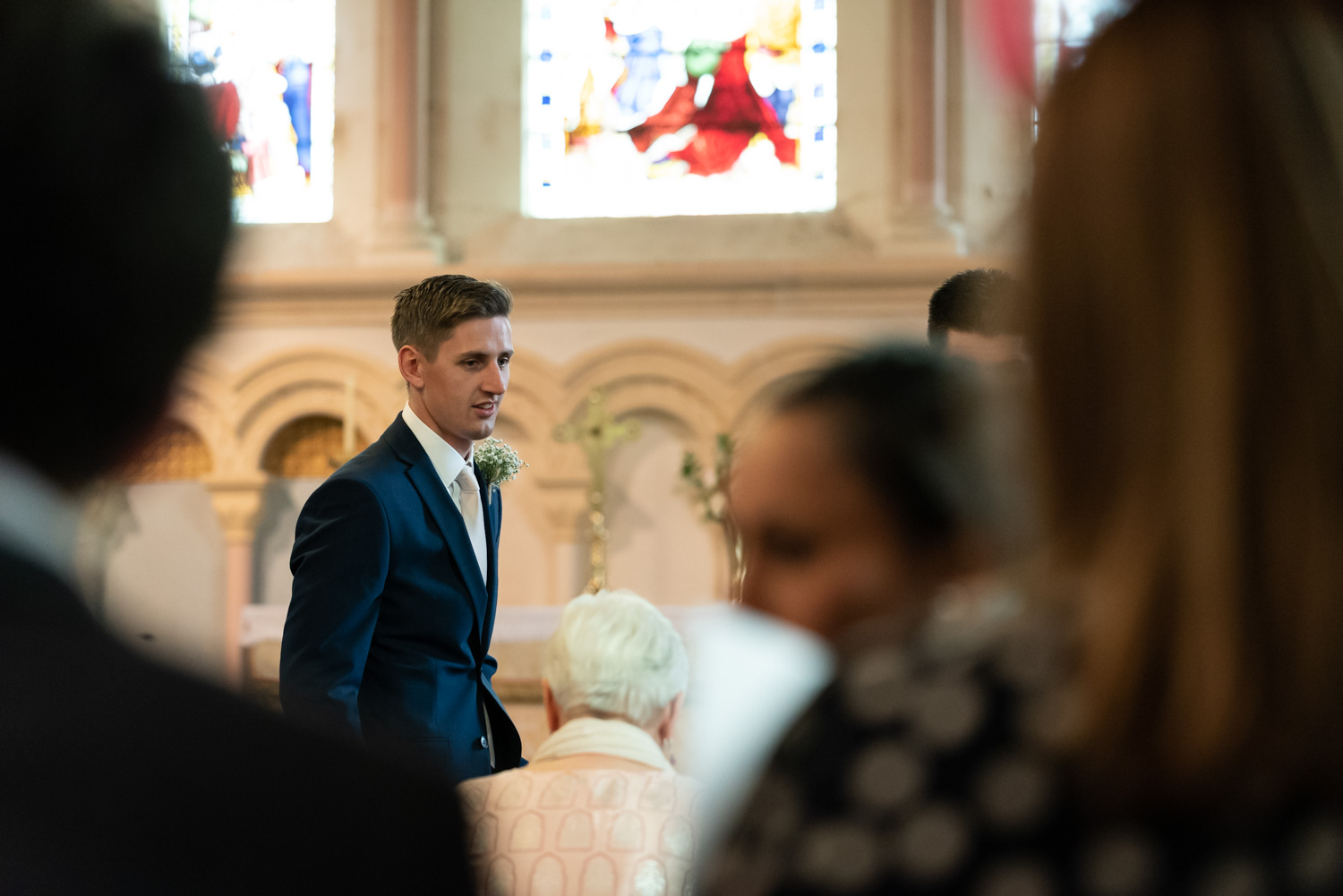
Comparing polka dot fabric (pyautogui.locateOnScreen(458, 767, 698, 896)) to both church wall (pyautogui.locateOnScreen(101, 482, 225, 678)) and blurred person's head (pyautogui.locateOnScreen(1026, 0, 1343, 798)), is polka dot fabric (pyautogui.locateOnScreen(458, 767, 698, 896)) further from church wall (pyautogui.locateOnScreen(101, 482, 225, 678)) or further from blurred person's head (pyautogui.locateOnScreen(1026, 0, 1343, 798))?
church wall (pyautogui.locateOnScreen(101, 482, 225, 678))

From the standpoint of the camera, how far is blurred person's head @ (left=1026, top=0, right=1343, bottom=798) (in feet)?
2.23

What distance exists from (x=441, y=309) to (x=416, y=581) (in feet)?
2.43

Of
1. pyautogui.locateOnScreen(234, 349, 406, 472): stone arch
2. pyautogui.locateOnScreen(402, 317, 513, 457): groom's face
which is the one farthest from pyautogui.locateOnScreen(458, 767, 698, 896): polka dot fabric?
pyautogui.locateOnScreen(234, 349, 406, 472): stone arch

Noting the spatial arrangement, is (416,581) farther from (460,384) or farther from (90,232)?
(90,232)

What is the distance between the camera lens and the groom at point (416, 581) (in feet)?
8.61

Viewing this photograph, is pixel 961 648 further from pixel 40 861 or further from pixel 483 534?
pixel 483 534

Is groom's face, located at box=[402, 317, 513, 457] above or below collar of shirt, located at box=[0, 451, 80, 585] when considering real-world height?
above

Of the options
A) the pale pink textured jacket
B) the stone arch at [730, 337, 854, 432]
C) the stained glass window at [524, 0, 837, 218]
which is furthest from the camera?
the stained glass window at [524, 0, 837, 218]

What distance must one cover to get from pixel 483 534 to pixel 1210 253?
257cm

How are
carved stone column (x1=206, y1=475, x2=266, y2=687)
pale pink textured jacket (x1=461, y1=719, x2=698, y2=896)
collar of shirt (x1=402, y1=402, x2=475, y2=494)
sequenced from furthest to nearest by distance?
1. carved stone column (x1=206, y1=475, x2=266, y2=687)
2. collar of shirt (x1=402, y1=402, x2=475, y2=494)
3. pale pink textured jacket (x1=461, y1=719, x2=698, y2=896)

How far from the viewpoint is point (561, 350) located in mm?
8594

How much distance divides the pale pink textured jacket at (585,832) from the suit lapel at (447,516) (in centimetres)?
82

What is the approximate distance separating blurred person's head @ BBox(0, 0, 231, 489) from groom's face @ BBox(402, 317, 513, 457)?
2388 mm

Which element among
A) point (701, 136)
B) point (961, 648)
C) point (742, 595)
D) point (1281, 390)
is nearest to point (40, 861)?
point (961, 648)
